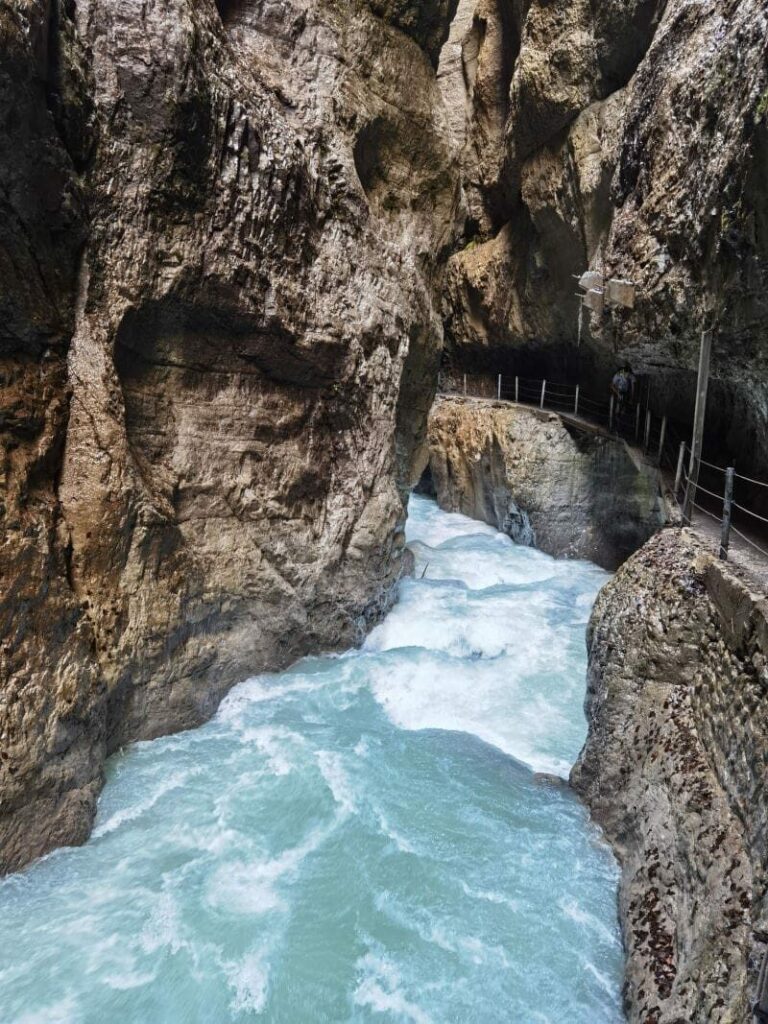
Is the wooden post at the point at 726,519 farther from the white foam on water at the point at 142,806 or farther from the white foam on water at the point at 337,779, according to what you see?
the white foam on water at the point at 142,806

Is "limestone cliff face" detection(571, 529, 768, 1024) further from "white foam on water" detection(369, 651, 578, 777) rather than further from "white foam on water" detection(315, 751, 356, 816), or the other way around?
"white foam on water" detection(315, 751, 356, 816)

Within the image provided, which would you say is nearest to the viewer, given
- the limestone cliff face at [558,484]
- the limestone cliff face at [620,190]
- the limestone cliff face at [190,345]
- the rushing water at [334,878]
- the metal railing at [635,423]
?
the rushing water at [334,878]

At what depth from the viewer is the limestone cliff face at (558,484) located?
14.7m

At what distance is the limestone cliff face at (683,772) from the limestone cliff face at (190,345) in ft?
15.4

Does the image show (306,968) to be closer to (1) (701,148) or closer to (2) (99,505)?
(2) (99,505)

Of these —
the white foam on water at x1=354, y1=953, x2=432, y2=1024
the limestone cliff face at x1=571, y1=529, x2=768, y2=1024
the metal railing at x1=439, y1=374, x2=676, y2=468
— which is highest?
the metal railing at x1=439, y1=374, x2=676, y2=468

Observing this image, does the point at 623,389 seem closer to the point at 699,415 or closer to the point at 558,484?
the point at 558,484

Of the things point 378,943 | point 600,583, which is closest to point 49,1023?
point 378,943

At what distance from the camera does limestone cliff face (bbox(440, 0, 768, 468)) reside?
6.75 meters

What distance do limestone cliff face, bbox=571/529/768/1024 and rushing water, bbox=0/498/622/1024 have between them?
1.66ft

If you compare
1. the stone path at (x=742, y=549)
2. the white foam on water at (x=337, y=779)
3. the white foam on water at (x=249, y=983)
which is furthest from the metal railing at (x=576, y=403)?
the white foam on water at (x=249, y=983)

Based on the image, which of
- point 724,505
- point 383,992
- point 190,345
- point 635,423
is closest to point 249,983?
point 383,992

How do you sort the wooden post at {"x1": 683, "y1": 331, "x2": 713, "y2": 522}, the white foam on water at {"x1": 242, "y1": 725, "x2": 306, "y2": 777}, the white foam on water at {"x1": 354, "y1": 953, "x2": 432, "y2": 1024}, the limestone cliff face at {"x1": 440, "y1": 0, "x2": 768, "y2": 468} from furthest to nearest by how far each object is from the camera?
the white foam on water at {"x1": 242, "y1": 725, "x2": 306, "y2": 777} → the wooden post at {"x1": 683, "y1": 331, "x2": 713, "y2": 522} → the limestone cliff face at {"x1": 440, "y1": 0, "x2": 768, "y2": 468} → the white foam on water at {"x1": 354, "y1": 953, "x2": 432, "y2": 1024}

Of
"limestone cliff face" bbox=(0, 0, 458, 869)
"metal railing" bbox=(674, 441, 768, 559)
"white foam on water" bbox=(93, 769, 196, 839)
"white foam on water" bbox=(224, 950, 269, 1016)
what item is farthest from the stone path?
"white foam on water" bbox=(93, 769, 196, 839)
